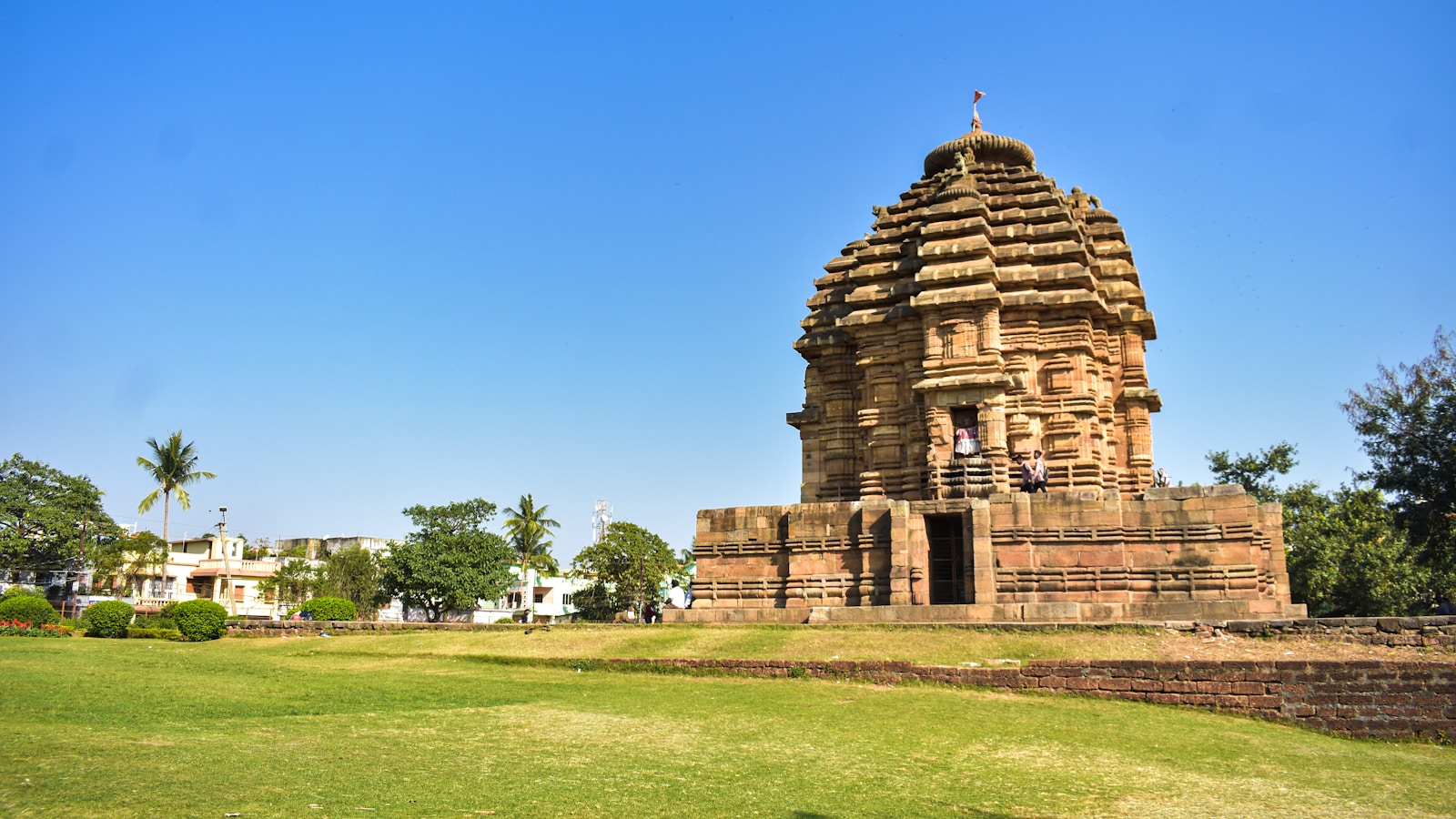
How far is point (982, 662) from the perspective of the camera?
1549cm

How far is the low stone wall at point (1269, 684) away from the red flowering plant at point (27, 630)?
21.6 m

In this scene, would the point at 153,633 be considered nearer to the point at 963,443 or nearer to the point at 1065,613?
the point at 963,443

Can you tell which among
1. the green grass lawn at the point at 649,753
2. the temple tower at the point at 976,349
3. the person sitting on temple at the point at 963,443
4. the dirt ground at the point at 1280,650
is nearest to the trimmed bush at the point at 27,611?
the green grass lawn at the point at 649,753

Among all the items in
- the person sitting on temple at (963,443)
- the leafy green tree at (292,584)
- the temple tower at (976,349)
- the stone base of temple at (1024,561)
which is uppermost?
the temple tower at (976,349)

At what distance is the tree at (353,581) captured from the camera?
55.9 metres

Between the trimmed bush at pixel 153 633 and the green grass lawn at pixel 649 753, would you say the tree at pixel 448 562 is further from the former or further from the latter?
the green grass lawn at pixel 649 753

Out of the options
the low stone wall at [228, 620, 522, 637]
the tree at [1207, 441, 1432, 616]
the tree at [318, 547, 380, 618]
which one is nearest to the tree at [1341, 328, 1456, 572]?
the tree at [1207, 441, 1432, 616]

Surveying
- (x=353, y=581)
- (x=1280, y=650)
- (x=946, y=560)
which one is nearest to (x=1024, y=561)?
(x=946, y=560)

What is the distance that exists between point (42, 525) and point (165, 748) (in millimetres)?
52287

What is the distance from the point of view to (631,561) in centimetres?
4519

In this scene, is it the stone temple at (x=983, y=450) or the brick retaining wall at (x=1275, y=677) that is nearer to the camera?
the brick retaining wall at (x=1275, y=677)

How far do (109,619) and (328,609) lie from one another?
5790mm

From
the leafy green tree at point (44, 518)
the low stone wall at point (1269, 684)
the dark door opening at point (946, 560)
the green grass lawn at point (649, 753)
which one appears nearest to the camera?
the green grass lawn at point (649, 753)

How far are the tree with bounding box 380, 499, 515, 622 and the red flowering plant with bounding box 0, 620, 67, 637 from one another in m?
16.7
